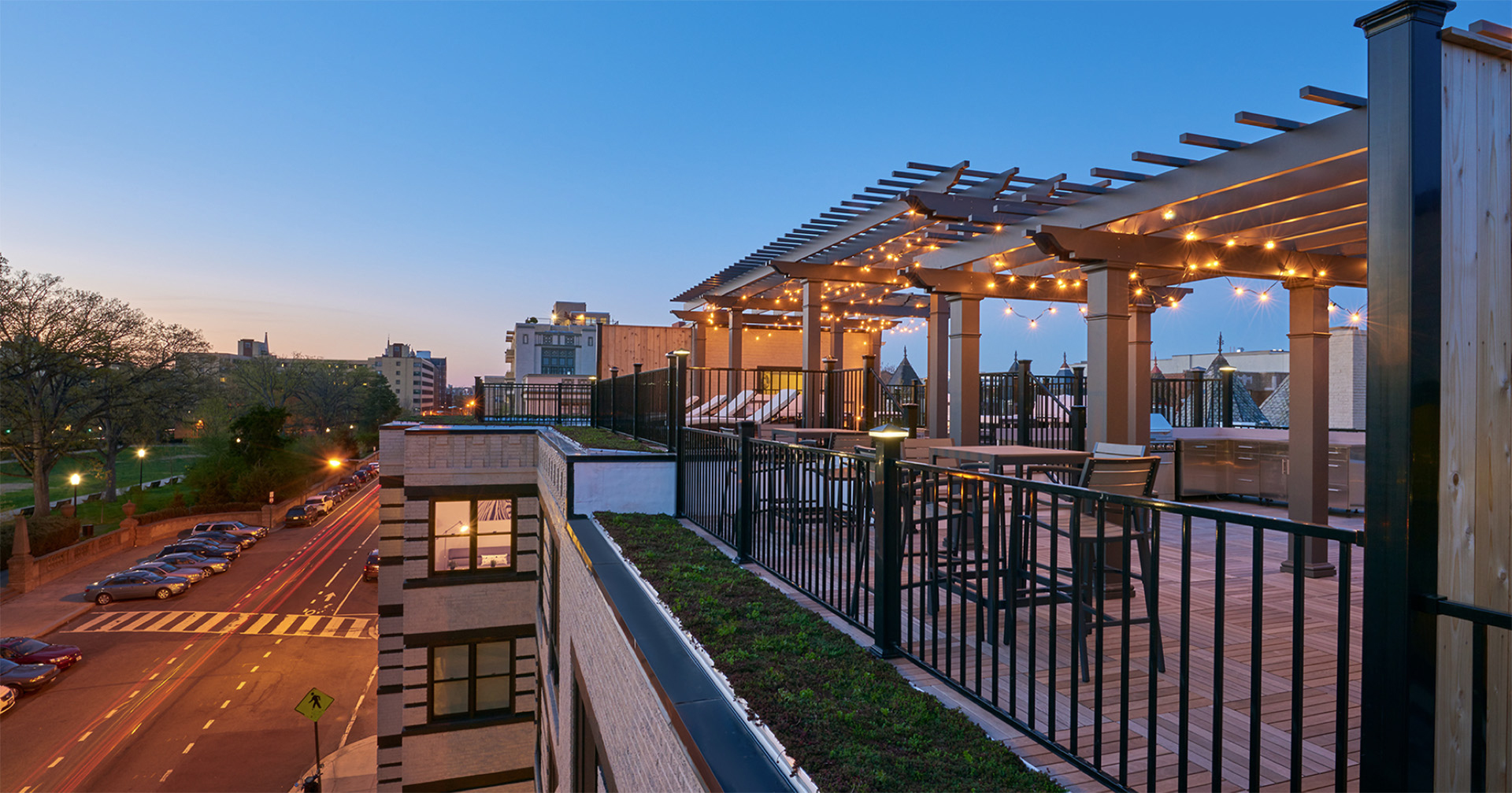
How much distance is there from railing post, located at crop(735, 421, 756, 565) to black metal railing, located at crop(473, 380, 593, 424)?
13.2m

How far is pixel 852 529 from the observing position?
181 inches

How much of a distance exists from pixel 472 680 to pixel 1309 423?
14.5m

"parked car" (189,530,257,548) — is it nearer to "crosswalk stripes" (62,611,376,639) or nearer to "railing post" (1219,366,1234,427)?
→ "crosswalk stripes" (62,611,376,639)

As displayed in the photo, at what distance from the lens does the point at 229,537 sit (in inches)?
1389

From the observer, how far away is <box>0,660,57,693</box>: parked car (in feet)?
61.2

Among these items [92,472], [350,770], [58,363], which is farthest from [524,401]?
[92,472]

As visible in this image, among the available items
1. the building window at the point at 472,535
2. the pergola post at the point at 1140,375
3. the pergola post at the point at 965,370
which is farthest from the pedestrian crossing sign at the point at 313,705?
the pergola post at the point at 1140,375

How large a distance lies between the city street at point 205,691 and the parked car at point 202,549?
6.53ft

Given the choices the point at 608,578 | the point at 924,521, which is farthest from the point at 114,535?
the point at 924,521

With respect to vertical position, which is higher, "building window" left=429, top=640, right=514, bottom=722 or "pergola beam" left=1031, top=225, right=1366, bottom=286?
"pergola beam" left=1031, top=225, right=1366, bottom=286

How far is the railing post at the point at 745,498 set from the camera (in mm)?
5445

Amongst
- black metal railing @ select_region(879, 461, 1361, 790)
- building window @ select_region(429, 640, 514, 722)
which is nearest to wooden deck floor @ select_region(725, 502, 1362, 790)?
black metal railing @ select_region(879, 461, 1361, 790)

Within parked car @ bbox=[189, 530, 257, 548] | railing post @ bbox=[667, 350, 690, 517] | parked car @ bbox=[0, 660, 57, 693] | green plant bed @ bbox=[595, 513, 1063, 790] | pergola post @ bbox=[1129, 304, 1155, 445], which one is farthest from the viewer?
parked car @ bbox=[189, 530, 257, 548]

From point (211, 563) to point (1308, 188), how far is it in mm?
39861
